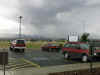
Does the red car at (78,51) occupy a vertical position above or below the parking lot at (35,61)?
above

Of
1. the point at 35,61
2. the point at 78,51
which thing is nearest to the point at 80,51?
the point at 78,51

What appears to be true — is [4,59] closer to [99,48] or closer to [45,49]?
[99,48]

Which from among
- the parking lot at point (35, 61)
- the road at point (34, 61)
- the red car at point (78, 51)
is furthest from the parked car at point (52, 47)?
the red car at point (78, 51)

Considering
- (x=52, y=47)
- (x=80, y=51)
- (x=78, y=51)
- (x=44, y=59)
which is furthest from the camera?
(x=52, y=47)

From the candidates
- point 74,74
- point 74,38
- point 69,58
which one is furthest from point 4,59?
point 74,38

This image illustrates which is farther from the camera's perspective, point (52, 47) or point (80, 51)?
point (52, 47)

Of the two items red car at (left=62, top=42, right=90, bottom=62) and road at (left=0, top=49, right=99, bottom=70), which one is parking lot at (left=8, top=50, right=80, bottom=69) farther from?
red car at (left=62, top=42, right=90, bottom=62)

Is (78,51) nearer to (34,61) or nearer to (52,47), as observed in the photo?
(34,61)

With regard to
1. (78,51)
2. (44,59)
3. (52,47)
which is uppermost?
(78,51)

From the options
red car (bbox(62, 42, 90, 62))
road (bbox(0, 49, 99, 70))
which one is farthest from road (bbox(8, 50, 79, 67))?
red car (bbox(62, 42, 90, 62))

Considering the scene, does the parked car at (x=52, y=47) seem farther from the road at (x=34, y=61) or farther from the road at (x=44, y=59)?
the road at (x=34, y=61)

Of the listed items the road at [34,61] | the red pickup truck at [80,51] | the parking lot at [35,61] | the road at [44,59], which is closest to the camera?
the road at [34,61]

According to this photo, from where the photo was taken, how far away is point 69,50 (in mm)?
15188

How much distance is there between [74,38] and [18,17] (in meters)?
15.3
